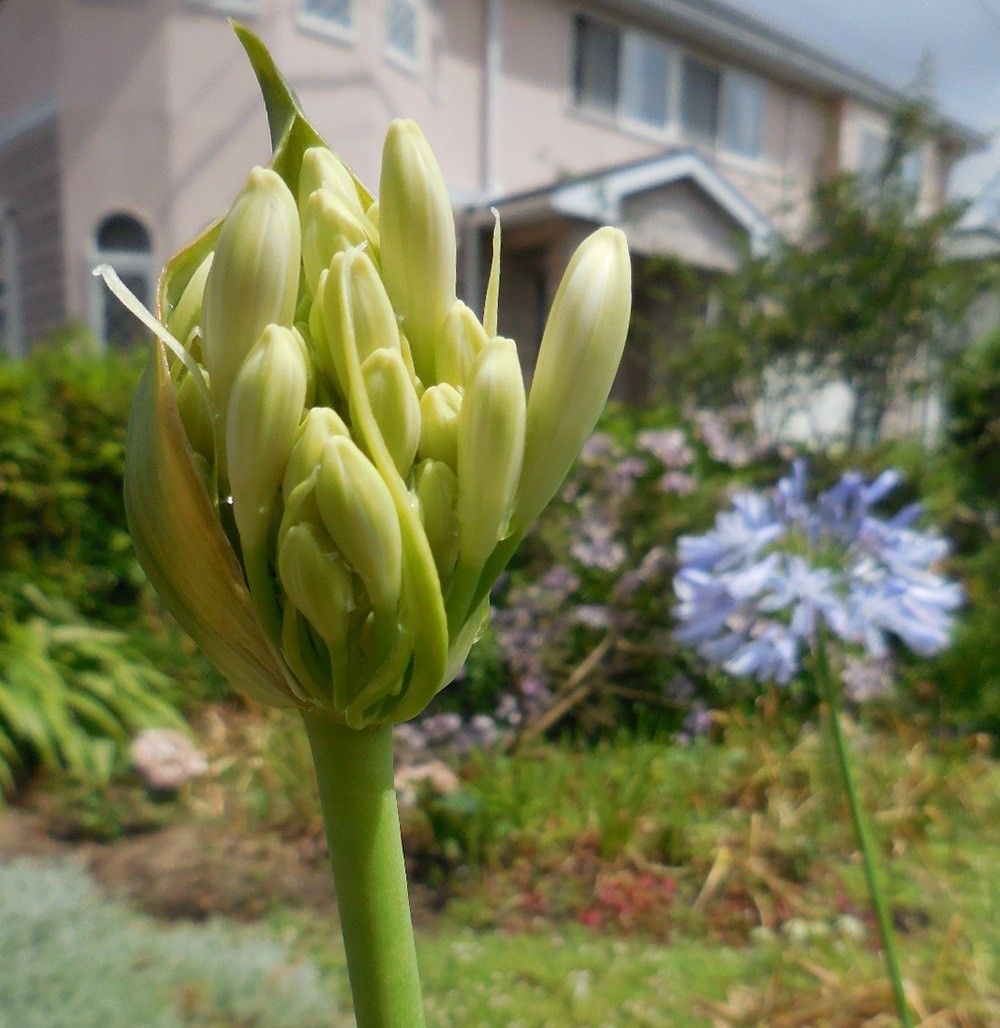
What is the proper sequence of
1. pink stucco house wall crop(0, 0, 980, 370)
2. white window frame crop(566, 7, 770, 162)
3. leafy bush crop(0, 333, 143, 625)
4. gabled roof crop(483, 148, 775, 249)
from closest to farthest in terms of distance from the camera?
leafy bush crop(0, 333, 143, 625)
pink stucco house wall crop(0, 0, 980, 370)
gabled roof crop(483, 148, 775, 249)
white window frame crop(566, 7, 770, 162)

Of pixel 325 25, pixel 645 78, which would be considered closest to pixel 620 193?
pixel 645 78

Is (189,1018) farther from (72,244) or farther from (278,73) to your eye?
(72,244)

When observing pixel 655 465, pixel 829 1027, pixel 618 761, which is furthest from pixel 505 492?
pixel 655 465

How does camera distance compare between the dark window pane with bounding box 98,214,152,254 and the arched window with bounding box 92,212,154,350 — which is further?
the dark window pane with bounding box 98,214,152,254

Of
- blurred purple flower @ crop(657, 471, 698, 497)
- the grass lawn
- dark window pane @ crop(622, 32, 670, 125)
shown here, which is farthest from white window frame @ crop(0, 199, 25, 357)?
dark window pane @ crop(622, 32, 670, 125)

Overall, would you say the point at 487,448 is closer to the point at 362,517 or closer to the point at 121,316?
the point at 362,517

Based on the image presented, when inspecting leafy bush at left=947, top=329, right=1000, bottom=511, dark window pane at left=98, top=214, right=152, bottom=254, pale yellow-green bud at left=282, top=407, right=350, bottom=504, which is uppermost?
dark window pane at left=98, top=214, right=152, bottom=254

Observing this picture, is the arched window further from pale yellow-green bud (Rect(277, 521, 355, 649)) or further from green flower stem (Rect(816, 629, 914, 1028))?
pale yellow-green bud (Rect(277, 521, 355, 649))

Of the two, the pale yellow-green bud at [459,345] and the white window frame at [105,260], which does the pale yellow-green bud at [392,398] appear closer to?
the pale yellow-green bud at [459,345]
